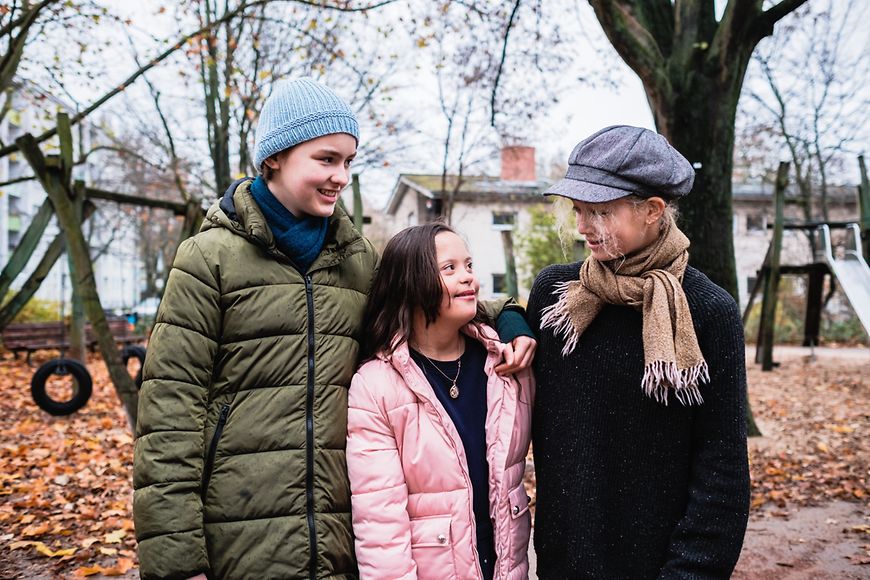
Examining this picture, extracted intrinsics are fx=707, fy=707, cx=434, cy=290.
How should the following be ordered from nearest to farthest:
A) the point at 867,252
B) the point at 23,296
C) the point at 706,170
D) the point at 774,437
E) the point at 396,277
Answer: the point at 396,277
the point at 706,170
the point at 774,437
the point at 23,296
the point at 867,252

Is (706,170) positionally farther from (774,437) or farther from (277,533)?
(277,533)

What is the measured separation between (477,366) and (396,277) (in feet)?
1.25

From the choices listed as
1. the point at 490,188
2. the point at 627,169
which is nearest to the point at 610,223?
the point at 627,169

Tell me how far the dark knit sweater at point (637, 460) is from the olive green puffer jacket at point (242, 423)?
0.61 m

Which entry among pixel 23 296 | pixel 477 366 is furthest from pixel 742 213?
pixel 477 366

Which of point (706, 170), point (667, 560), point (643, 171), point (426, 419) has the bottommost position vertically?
point (667, 560)

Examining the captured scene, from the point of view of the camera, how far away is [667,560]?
1.81 meters

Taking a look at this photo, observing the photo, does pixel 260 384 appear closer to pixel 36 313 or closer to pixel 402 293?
pixel 402 293

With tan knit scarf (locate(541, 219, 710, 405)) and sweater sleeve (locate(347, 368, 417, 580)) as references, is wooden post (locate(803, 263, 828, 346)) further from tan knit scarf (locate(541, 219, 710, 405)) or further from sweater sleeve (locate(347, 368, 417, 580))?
sweater sleeve (locate(347, 368, 417, 580))

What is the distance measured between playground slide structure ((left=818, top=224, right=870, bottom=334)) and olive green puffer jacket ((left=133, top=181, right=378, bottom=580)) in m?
9.65

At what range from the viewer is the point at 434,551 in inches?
75.6

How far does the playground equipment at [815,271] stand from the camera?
11.1 m

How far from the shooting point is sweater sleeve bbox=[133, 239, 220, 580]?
1813mm

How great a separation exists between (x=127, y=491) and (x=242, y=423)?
4270 mm
